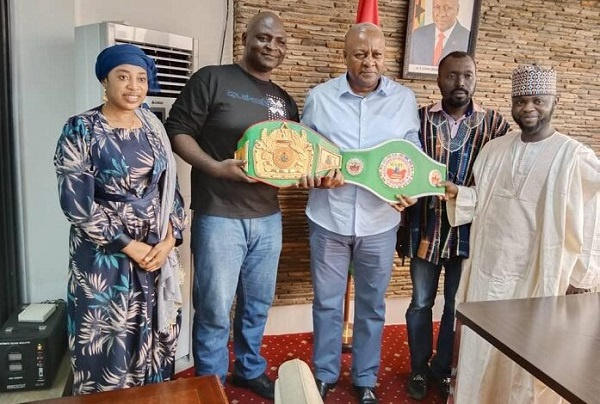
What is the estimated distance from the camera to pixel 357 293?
84.4 inches

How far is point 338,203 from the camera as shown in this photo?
2.02 meters

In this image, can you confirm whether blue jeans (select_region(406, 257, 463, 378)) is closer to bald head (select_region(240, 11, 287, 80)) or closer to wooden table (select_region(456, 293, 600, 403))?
wooden table (select_region(456, 293, 600, 403))

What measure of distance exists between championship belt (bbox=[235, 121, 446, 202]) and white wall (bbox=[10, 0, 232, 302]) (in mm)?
863

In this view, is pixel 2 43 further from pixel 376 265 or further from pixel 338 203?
pixel 376 265

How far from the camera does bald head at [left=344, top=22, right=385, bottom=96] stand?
76.8 inches

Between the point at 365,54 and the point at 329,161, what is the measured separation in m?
0.47

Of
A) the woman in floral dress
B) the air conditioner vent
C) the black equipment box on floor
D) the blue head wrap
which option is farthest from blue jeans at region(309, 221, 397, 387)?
the black equipment box on floor

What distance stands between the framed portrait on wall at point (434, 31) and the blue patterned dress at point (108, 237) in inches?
67.1

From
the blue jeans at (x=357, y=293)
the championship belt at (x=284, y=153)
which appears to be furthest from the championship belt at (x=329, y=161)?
the blue jeans at (x=357, y=293)

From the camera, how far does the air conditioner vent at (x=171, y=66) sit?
79.1 inches

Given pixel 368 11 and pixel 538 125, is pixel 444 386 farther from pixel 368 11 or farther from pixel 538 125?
pixel 368 11

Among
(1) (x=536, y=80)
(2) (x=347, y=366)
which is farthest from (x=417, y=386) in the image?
(1) (x=536, y=80)

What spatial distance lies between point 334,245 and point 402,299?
1224mm

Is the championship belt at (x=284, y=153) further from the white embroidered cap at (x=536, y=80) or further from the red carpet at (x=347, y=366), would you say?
the red carpet at (x=347, y=366)
